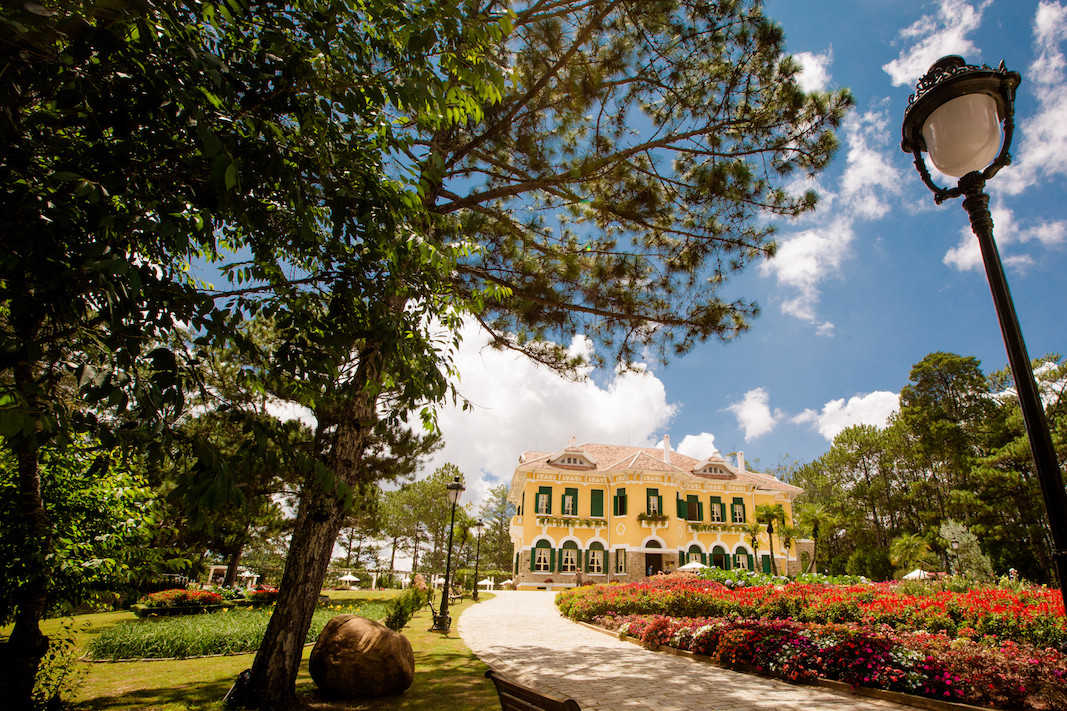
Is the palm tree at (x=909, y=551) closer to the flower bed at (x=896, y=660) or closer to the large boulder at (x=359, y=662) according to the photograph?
the flower bed at (x=896, y=660)

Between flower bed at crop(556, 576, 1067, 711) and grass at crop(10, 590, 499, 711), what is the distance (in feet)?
13.8

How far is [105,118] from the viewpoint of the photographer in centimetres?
241

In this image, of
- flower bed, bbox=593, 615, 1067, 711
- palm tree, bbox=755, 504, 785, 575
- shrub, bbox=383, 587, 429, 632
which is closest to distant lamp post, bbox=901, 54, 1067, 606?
flower bed, bbox=593, 615, 1067, 711

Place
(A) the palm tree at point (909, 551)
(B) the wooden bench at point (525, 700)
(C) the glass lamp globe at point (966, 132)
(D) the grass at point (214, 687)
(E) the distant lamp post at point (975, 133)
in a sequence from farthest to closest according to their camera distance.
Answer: (A) the palm tree at point (909, 551) < (D) the grass at point (214, 687) < (B) the wooden bench at point (525, 700) < (C) the glass lamp globe at point (966, 132) < (E) the distant lamp post at point (975, 133)

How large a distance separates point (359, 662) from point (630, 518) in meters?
24.4

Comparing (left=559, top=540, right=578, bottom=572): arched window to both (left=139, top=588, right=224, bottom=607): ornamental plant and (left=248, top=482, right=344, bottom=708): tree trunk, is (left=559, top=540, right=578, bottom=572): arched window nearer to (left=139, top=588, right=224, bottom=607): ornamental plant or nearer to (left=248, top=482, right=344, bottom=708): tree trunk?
(left=139, top=588, right=224, bottom=607): ornamental plant

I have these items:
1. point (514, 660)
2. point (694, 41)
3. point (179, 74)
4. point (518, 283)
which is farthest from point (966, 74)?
point (514, 660)

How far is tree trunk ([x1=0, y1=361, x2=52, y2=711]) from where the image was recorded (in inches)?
168

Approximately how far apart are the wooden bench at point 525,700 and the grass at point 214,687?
2.66m

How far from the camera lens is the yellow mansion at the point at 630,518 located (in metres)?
28.0

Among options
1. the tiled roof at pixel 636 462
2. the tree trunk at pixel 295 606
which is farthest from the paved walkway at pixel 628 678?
the tiled roof at pixel 636 462

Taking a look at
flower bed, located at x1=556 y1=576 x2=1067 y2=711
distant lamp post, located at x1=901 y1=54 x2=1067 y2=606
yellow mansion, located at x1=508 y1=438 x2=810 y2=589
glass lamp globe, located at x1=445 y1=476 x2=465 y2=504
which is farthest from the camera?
yellow mansion, located at x1=508 y1=438 x2=810 y2=589

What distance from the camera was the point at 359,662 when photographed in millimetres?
5672

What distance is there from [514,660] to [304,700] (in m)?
3.79
